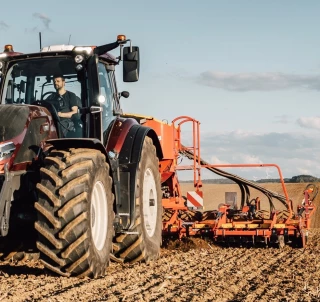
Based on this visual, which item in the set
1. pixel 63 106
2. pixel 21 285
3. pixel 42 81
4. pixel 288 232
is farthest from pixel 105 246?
pixel 288 232

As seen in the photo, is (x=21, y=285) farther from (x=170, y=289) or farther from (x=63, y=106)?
(x=63, y=106)

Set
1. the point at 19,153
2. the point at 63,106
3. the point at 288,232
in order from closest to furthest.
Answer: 1. the point at 19,153
2. the point at 63,106
3. the point at 288,232

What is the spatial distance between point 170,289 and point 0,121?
2.28 meters

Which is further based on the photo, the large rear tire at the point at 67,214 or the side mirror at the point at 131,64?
the side mirror at the point at 131,64

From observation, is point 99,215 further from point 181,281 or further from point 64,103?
point 64,103

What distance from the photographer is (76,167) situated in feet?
18.5

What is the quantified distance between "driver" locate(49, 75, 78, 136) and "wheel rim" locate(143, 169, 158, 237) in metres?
1.34

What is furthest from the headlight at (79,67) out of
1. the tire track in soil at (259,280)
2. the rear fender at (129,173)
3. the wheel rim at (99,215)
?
the tire track in soil at (259,280)

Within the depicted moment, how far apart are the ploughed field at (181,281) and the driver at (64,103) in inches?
61.0

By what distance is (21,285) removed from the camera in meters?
5.48

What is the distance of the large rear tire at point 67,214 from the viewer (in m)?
5.43

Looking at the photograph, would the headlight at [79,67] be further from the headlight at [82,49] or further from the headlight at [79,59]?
the headlight at [82,49]

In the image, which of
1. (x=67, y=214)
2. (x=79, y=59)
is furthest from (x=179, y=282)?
(x=79, y=59)

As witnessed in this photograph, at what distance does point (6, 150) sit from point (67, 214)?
0.94 meters
